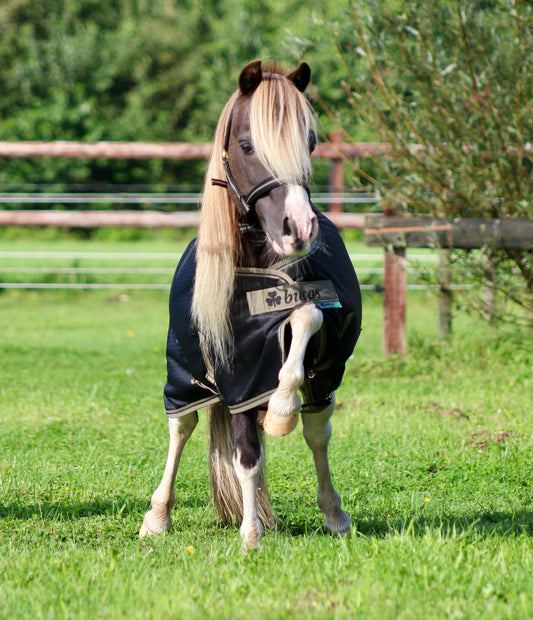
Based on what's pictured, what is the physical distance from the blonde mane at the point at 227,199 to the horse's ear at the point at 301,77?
107mm

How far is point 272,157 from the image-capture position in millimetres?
2906

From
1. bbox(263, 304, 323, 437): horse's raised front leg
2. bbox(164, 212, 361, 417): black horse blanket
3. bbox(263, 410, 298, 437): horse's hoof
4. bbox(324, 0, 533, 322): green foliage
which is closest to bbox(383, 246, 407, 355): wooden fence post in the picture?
bbox(324, 0, 533, 322): green foliage

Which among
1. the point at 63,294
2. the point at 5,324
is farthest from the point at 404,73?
the point at 63,294

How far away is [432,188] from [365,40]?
1.36m

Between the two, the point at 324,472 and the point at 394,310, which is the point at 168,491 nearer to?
the point at 324,472

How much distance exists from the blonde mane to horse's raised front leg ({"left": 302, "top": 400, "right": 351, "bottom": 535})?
0.63 meters

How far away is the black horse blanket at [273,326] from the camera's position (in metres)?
3.14

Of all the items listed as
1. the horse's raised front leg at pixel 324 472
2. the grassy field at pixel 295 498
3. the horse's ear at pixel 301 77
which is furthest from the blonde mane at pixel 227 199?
the grassy field at pixel 295 498

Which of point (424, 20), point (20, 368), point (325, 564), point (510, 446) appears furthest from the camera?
point (20, 368)

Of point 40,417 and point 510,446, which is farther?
point 40,417

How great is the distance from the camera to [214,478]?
3.87m

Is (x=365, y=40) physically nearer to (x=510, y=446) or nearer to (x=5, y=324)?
(x=510, y=446)

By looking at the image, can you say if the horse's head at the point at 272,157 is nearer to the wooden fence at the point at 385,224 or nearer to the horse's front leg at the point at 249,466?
the horse's front leg at the point at 249,466

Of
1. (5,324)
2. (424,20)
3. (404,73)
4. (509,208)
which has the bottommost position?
(5,324)
